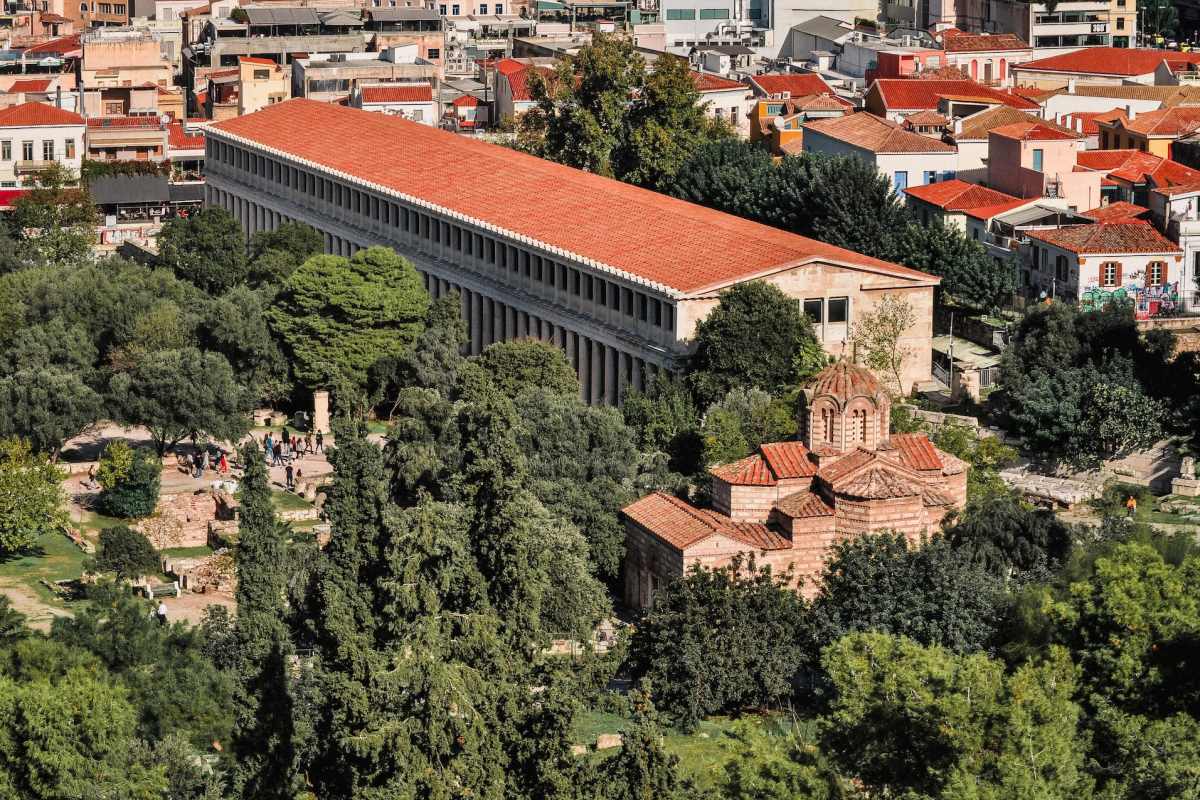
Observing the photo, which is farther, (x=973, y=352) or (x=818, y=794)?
(x=973, y=352)

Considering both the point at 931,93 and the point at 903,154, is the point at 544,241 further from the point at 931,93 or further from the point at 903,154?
the point at 931,93

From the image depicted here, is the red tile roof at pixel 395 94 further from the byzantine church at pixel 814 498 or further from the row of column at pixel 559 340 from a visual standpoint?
the byzantine church at pixel 814 498

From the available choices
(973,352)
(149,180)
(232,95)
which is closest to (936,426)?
(973,352)

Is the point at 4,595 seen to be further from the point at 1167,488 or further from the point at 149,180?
the point at 149,180

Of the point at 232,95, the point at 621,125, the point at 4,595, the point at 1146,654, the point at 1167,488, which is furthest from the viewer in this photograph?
the point at 232,95

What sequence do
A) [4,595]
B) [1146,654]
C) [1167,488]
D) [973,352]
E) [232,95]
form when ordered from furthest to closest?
[232,95], [973,352], [1167,488], [4,595], [1146,654]
